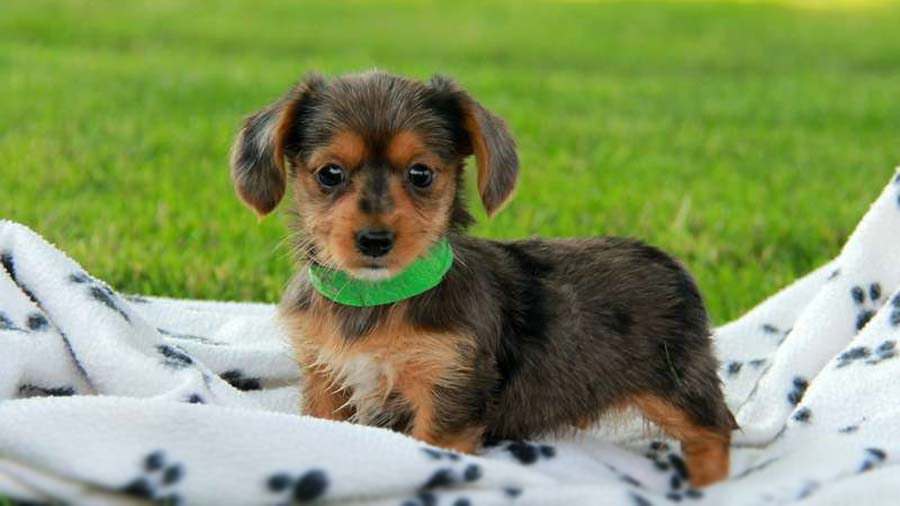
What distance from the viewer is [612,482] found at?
445cm

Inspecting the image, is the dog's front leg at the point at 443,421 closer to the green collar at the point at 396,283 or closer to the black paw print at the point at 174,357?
the green collar at the point at 396,283

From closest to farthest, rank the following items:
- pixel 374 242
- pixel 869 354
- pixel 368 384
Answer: pixel 374 242
pixel 368 384
pixel 869 354

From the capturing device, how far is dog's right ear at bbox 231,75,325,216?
4453 mm

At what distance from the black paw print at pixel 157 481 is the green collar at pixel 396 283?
2.92 ft

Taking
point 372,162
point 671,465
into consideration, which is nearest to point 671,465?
point 671,465

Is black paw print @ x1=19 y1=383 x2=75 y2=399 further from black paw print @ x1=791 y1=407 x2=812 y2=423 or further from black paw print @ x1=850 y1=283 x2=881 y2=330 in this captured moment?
black paw print @ x1=850 y1=283 x2=881 y2=330

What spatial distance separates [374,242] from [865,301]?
2383mm

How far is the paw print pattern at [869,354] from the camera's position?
17.0 ft

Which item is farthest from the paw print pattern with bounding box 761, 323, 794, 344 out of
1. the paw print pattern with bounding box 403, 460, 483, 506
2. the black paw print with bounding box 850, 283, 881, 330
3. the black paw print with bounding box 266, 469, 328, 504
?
the black paw print with bounding box 266, 469, 328, 504

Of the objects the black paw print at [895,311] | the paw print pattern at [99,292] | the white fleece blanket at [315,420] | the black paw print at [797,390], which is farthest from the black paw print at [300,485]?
the black paw print at [895,311]

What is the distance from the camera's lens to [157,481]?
377cm

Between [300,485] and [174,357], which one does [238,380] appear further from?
[300,485]

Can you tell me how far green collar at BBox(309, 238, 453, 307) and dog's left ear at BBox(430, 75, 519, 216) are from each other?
0.22 metres

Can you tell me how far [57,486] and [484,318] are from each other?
1.42m
